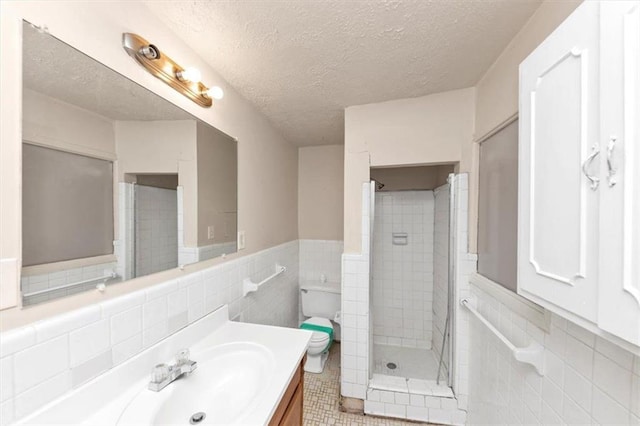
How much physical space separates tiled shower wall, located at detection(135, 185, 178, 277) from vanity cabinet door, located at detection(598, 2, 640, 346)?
1392 millimetres

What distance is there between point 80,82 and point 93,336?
32.0 inches

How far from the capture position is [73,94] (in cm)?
80

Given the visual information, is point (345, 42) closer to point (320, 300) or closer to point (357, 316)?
point (357, 316)

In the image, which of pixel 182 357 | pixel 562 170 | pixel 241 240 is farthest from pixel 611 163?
pixel 241 240

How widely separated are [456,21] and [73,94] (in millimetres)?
1503

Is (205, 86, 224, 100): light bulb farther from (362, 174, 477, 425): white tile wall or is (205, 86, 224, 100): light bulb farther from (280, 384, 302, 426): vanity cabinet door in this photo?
(362, 174, 477, 425): white tile wall

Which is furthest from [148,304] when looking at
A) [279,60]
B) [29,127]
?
[279,60]

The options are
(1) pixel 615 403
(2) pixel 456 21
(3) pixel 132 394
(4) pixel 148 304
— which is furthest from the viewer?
(2) pixel 456 21

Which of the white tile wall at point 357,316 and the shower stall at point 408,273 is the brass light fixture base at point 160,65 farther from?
the shower stall at point 408,273

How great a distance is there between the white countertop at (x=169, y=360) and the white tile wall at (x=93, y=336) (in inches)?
1.2

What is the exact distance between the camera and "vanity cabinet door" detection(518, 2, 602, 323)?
594 mm

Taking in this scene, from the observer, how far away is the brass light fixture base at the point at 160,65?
0.93m

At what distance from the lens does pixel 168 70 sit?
1086 millimetres

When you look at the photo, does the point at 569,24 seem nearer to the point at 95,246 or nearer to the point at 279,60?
the point at 279,60
